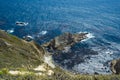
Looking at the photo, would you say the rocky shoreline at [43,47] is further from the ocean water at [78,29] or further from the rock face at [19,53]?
the ocean water at [78,29]

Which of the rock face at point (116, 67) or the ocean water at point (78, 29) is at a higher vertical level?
the rock face at point (116, 67)

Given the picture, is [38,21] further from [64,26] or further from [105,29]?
[105,29]

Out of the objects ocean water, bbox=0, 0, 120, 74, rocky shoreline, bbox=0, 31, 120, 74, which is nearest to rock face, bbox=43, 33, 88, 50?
rocky shoreline, bbox=0, 31, 120, 74

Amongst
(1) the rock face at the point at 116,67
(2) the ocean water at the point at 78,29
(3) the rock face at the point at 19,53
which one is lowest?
(2) the ocean water at the point at 78,29

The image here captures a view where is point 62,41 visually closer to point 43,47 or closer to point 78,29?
point 43,47

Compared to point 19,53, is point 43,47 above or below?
below

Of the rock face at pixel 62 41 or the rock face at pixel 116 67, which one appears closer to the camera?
the rock face at pixel 116 67

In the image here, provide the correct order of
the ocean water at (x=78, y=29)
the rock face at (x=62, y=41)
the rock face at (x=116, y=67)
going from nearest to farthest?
the rock face at (x=116, y=67)
the ocean water at (x=78, y=29)
the rock face at (x=62, y=41)

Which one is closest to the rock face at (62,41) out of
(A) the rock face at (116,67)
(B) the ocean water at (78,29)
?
(B) the ocean water at (78,29)

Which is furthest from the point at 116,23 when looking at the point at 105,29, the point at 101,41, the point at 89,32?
the point at 101,41

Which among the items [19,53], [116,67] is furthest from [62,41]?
[19,53]
